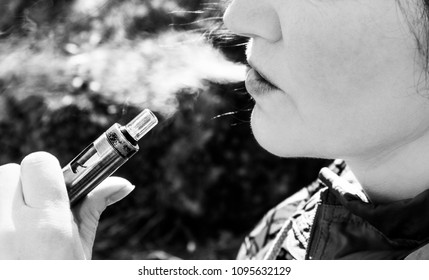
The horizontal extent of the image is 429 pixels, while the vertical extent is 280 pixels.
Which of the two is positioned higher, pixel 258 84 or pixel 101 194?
pixel 258 84

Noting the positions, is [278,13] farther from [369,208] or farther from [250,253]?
[250,253]

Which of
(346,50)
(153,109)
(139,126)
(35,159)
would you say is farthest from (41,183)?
(153,109)

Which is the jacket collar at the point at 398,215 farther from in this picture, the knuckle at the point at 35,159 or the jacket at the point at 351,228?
the knuckle at the point at 35,159

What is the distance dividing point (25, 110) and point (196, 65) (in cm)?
49

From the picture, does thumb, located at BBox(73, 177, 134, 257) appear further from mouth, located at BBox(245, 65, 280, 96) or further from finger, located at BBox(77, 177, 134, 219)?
mouth, located at BBox(245, 65, 280, 96)

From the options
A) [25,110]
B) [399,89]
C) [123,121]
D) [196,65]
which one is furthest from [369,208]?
[25,110]

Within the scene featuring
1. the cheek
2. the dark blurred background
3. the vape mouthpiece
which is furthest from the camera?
the dark blurred background

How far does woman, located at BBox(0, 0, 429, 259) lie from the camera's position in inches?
28.3

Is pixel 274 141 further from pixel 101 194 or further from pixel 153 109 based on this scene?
pixel 153 109

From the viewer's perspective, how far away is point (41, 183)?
78cm

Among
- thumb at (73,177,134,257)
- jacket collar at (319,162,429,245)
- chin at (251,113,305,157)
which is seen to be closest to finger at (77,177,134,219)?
thumb at (73,177,134,257)

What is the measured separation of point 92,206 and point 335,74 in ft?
1.18

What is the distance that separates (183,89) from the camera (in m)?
1.32

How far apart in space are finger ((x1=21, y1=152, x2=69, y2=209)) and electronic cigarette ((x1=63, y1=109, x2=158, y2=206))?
3 centimetres
